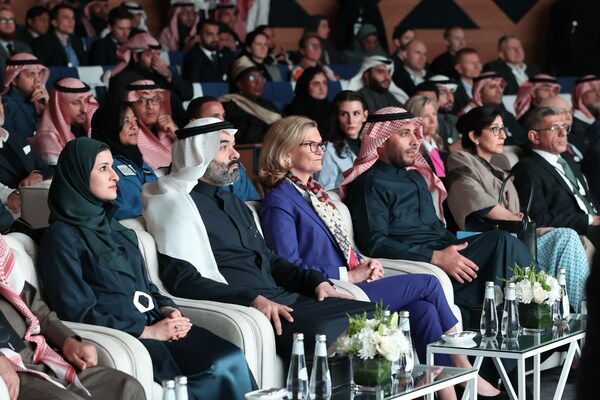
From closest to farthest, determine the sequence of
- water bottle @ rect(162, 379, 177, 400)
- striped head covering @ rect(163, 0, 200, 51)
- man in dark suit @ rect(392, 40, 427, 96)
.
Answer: water bottle @ rect(162, 379, 177, 400) < man in dark suit @ rect(392, 40, 427, 96) < striped head covering @ rect(163, 0, 200, 51)

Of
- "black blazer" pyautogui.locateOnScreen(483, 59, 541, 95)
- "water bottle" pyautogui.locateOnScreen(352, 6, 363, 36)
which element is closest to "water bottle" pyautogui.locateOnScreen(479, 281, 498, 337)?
"black blazer" pyautogui.locateOnScreen(483, 59, 541, 95)

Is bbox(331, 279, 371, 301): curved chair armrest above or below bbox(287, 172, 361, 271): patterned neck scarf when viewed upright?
below

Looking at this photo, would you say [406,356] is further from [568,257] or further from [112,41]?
[112,41]

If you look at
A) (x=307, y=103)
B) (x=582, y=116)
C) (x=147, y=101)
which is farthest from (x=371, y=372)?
(x=582, y=116)

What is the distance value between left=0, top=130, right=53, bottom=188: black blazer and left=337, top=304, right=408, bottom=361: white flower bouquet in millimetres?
3022

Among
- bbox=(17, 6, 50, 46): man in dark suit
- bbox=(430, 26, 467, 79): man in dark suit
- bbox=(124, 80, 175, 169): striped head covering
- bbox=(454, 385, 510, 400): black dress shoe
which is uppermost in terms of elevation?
bbox=(17, 6, 50, 46): man in dark suit

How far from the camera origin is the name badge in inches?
199

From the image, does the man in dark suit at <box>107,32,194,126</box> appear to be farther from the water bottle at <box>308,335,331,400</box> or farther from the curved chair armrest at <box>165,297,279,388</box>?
the water bottle at <box>308,335,331,400</box>

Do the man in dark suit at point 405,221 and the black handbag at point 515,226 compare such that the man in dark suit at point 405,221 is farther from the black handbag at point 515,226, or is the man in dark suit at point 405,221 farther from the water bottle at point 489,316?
the water bottle at point 489,316

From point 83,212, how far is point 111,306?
317 millimetres

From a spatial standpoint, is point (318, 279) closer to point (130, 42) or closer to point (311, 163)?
point (311, 163)

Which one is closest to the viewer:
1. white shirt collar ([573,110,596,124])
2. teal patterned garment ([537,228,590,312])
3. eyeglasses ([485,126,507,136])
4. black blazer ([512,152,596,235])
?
teal patterned garment ([537,228,590,312])

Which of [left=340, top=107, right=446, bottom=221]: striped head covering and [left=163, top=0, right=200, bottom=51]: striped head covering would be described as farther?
[left=163, top=0, right=200, bottom=51]: striped head covering

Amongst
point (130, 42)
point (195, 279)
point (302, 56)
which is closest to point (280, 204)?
point (195, 279)
